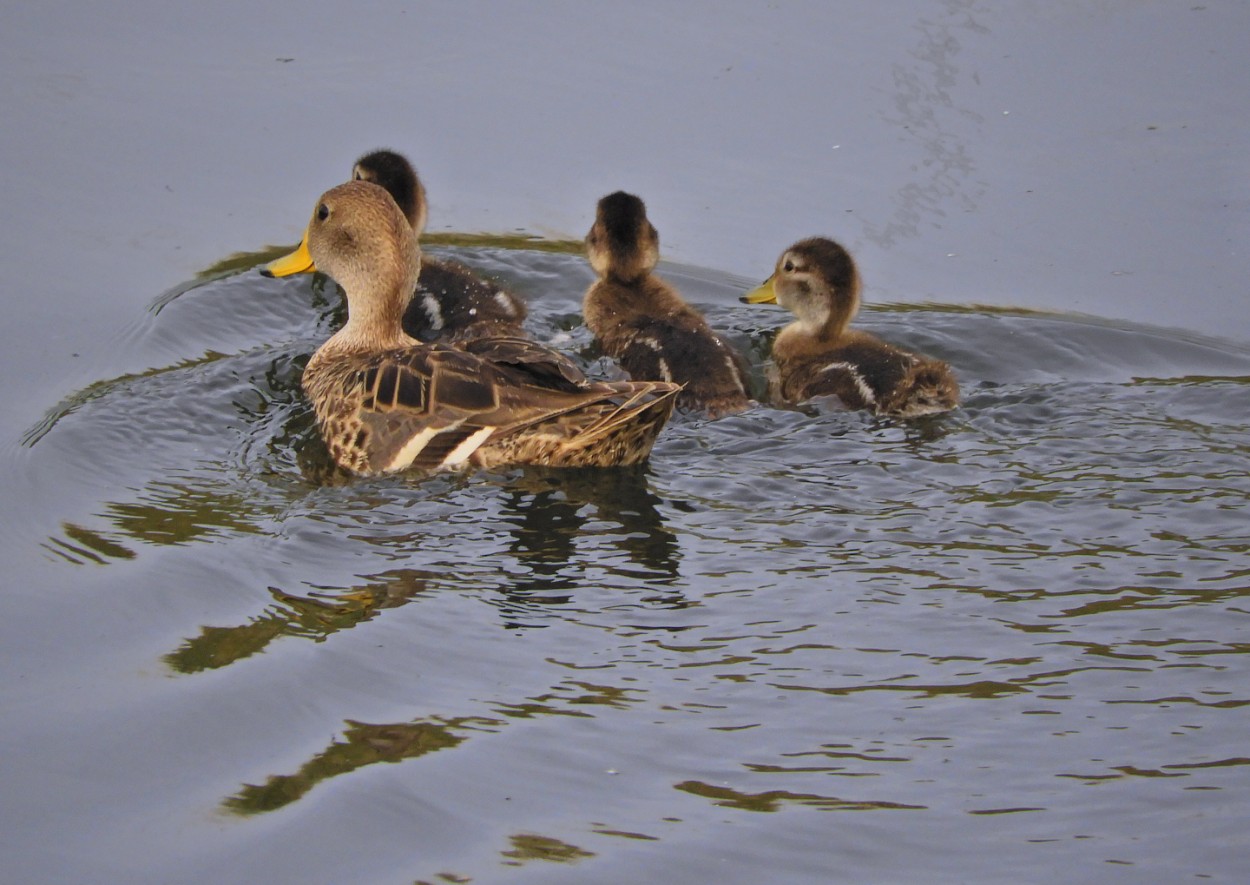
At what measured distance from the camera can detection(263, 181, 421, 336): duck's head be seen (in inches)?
272

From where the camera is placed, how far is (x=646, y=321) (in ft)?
23.8

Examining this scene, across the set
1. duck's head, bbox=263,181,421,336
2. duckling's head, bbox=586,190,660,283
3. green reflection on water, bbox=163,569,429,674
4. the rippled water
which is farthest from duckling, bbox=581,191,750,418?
green reflection on water, bbox=163,569,429,674

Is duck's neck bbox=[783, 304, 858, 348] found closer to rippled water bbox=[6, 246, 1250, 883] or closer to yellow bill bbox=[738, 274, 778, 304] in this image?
yellow bill bbox=[738, 274, 778, 304]

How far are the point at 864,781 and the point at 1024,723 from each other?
0.50 metres

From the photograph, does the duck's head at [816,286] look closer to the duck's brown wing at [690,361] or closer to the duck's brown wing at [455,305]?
the duck's brown wing at [690,361]

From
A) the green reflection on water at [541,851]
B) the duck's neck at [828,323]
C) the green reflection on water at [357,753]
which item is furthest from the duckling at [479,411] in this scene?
the green reflection on water at [541,851]

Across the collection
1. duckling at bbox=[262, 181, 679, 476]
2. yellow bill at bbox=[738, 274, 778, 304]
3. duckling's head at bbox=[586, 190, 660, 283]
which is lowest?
duckling at bbox=[262, 181, 679, 476]

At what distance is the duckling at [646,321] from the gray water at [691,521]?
0.25m

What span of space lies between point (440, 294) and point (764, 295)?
1.50 meters

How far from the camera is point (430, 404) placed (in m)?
6.05

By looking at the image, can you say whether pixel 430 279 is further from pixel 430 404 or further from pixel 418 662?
pixel 418 662

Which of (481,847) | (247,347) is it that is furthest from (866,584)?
(247,347)

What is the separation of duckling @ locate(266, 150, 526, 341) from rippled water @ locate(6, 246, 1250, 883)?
1.12 meters

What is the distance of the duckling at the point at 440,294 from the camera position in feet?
24.6
